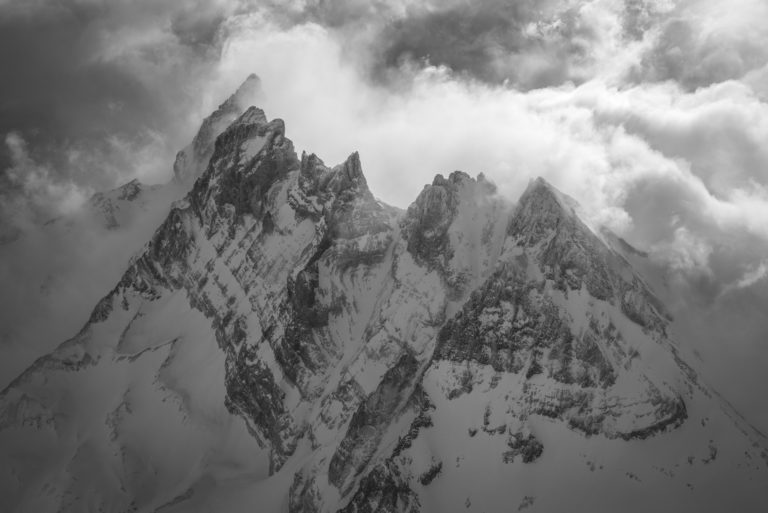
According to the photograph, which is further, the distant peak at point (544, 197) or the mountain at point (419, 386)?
the distant peak at point (544, 197)

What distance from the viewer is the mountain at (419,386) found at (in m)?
128

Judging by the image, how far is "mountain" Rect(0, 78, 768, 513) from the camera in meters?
128

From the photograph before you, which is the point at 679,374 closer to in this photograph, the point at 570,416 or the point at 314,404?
the point at 570,416

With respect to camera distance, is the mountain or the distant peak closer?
the mountain

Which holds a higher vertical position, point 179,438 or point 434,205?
point 434,205

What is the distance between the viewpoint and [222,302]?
196125mm

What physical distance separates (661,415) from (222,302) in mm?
107043

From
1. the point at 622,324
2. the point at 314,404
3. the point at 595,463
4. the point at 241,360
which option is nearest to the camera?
the point at 595,463

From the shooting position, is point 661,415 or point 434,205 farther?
point 434,205

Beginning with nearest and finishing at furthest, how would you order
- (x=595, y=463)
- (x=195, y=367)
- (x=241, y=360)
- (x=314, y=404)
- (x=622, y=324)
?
(x=595, y=463) < (x=622, y=324) < (x=314, y=404) < (x=241, y=360) < (x=195, y=367)

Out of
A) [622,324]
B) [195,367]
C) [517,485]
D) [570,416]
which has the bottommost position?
[517,485]

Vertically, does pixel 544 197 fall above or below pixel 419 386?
above

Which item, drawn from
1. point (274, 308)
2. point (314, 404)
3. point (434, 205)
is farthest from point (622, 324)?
point (274, 308)

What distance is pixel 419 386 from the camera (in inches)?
5630
